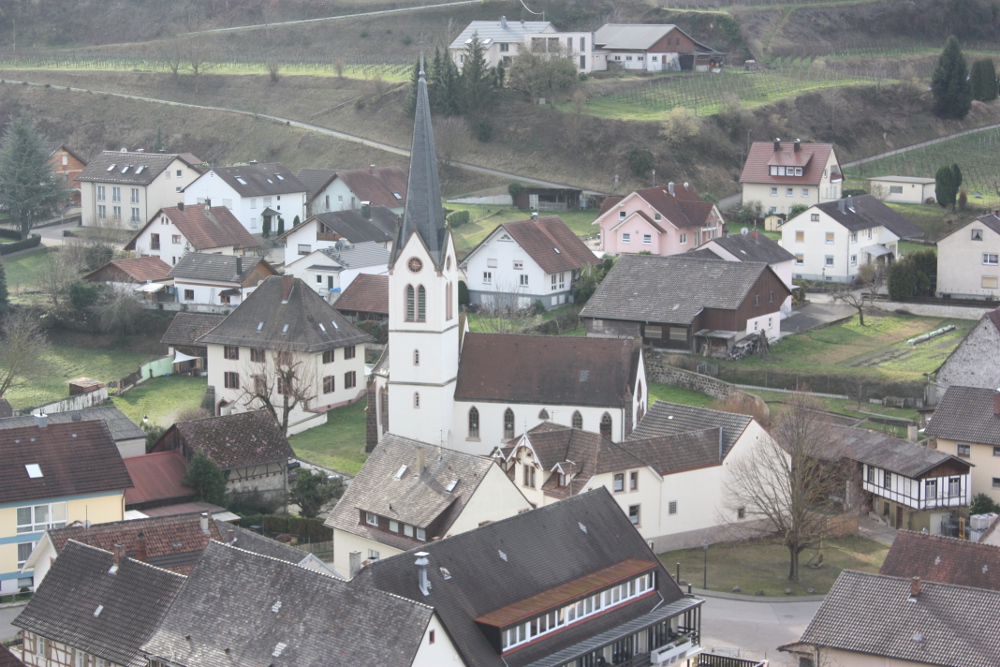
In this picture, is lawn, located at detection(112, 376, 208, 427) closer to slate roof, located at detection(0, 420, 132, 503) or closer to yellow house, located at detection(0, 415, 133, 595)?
slate roof, located at detection(0, 420, 132, 503)

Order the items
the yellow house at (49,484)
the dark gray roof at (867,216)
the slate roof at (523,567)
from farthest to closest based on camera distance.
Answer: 1. the dark gray roof at (867,216)
2. the yellow house at (49,484)
3. the slate roof at (523,567)

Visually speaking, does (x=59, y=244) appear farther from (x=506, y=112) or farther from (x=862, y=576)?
(x=862, y=576)

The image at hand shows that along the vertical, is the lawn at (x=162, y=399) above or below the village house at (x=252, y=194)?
below

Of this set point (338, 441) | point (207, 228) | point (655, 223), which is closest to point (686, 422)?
point (338, 441)

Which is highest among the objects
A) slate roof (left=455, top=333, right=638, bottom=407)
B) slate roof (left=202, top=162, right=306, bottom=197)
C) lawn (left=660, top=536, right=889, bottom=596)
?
slate roof (left=202, top=162, right=306, bottom=197)

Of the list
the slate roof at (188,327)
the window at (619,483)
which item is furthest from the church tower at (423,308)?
the slate roof at (188,327)

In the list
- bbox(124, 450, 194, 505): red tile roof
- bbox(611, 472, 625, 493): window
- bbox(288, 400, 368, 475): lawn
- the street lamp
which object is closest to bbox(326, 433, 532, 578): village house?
bbox(611, 472, 625, 493): window

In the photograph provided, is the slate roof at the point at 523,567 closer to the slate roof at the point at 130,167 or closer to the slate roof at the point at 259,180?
the slate roof at the point at 259,180
